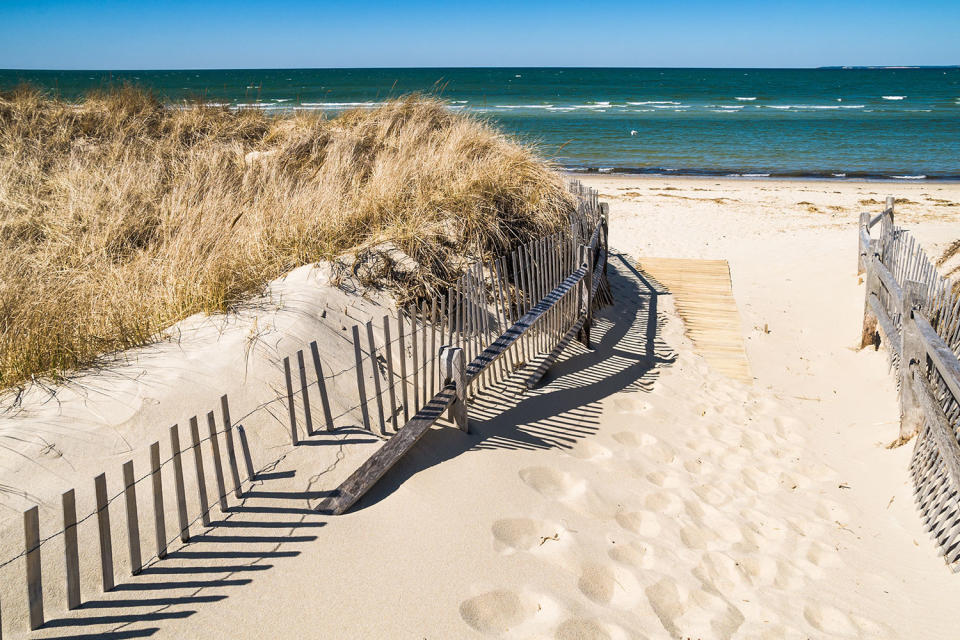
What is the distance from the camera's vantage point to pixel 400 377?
15.2 ft

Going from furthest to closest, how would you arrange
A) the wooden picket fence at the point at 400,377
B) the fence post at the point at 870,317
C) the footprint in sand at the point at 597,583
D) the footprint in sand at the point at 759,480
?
the fence post at the point at 870,317
the footprint in sand at the point at 759,480
the footprint in sand at the point at 597,583
the wooden picket fence at the point at 400,377

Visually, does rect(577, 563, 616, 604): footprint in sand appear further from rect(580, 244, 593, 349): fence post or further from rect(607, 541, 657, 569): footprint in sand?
rect(580, 244, 593, 349): fence post

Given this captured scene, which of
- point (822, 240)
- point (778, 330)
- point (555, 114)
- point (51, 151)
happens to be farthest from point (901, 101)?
point (51, 151)

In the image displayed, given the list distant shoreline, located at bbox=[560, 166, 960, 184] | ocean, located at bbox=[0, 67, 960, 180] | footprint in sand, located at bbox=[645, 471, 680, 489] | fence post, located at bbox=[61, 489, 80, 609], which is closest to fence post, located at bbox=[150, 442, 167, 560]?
fence post, located at bbox=[61, 489, 80, 609]

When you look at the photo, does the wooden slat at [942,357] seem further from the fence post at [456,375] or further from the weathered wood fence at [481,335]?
the fence post at [456,375]

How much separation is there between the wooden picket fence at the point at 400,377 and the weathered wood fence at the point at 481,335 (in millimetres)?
12

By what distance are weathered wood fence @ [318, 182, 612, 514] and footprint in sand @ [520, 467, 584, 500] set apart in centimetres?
55

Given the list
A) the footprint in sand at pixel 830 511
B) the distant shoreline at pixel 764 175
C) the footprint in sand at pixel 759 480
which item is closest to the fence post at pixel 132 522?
the footprint in sand at pixel 759 480

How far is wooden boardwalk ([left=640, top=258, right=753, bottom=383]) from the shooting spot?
21.6ft

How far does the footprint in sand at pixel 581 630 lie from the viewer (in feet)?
8.98

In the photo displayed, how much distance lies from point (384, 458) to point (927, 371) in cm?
387

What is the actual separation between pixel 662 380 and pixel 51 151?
918 cm

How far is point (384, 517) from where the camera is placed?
3.29m

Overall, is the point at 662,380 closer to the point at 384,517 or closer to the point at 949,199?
the point at 384,517
